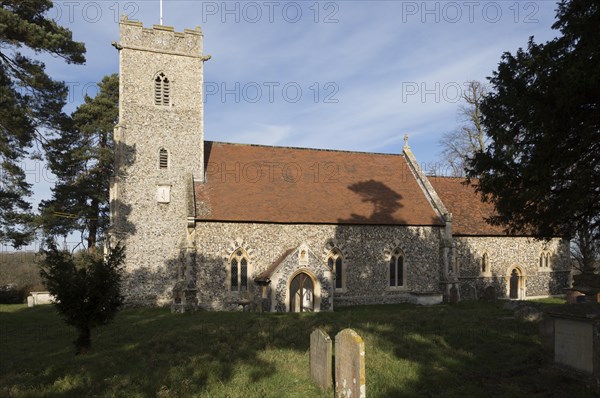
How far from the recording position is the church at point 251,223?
20859 millimetres

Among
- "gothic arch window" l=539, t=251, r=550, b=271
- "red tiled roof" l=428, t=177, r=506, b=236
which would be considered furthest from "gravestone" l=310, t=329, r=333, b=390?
"gothic arch window" l=539, t=251, r=550, b=271

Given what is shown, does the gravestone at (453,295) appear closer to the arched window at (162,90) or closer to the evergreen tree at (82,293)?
the evergreen tree at (82,293)

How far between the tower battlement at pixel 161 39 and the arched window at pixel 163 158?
5.26 meters

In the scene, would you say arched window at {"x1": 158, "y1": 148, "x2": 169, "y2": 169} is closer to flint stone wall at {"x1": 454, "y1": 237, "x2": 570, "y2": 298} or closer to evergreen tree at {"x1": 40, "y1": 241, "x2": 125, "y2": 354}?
evergreen tree at {"x1": 40, "y1": 241, "x2": 125, "y2": 354}

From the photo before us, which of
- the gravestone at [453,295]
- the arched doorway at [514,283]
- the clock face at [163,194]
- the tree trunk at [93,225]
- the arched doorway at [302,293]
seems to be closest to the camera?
the arched doorway at [302,293]

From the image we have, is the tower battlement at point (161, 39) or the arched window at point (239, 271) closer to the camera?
the arched window at point (239, 271)

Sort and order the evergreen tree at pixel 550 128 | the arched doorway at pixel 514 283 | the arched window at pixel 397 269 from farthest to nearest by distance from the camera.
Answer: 1. the arched doorway at pixel 514 283
2. the arched window at pixel 397 269
3. the evergreen tree at pixel 550 128

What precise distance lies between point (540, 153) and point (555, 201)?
1925 millimetres

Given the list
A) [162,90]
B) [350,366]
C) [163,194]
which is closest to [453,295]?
[163,194]

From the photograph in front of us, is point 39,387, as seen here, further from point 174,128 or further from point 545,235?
point 174,128

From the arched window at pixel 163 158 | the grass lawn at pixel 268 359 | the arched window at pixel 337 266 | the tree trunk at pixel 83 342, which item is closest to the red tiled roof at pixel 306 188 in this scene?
the arched window at pixel 337 266

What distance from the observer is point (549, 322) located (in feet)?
32.0

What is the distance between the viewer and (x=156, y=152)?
22.9 meters

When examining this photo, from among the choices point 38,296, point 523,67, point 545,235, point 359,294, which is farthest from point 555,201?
point 38,296
